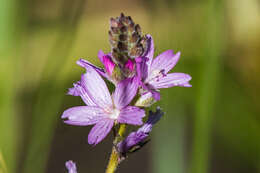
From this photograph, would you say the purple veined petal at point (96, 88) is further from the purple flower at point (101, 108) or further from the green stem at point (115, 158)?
the green stem at point (115, 158)

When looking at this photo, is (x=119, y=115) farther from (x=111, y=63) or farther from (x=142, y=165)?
(x=142, y=165)
